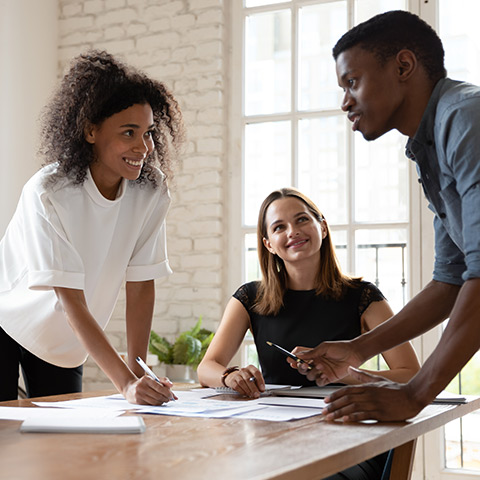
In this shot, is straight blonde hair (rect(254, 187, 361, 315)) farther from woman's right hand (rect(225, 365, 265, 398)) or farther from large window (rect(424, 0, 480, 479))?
large window (rect(424, 0, 480, 479))

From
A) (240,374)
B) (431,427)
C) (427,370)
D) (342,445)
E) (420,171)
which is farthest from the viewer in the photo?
(240,374)

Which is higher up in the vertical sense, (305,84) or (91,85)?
(305,84)

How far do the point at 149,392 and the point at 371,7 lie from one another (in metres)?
2.97

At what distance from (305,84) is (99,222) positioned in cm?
229

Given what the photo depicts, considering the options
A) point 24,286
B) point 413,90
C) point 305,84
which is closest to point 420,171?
point 413,90

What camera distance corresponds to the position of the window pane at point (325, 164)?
3863 millimetres

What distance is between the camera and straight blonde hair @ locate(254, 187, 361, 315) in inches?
96.7

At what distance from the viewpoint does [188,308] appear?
3957mm

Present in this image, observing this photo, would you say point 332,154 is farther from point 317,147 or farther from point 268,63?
point 268,63

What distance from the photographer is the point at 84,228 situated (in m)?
1.97

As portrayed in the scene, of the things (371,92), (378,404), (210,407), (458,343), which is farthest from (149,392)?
(371,92)

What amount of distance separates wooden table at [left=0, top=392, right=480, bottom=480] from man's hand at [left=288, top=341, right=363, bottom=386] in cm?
31

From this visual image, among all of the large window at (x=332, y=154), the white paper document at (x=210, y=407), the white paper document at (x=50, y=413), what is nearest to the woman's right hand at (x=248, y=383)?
the white paper document at (x=210, y=407)

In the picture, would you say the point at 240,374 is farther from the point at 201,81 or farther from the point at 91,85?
the point at 201,81
